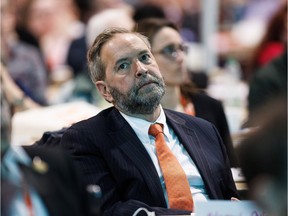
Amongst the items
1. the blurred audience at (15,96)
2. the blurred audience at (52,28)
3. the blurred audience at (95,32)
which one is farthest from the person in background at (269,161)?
the blurred audience at (52,28)

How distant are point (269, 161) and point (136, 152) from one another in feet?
5.51

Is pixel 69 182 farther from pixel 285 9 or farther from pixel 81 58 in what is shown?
pixel 81 58

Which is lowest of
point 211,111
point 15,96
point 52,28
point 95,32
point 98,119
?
point 52,28

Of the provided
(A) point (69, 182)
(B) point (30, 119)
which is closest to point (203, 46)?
(B) point (30, 119)

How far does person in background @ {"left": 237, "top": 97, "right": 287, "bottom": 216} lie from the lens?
8.45ft

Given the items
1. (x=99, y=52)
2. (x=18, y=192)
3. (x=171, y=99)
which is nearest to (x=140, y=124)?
(x=99, y=52)

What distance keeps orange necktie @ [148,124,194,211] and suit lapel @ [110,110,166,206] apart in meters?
0.05

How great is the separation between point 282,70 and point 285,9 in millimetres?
1616

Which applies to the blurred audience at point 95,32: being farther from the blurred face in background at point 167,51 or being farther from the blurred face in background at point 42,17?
the blurred face in background at point 42,17

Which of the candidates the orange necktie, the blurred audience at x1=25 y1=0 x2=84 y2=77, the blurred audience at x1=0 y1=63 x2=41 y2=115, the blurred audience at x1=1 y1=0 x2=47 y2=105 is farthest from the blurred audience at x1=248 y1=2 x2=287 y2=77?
the orange necktie

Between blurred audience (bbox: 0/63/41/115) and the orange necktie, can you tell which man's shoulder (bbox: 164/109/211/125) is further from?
blurred audience (bbox: 0/63/41/115)

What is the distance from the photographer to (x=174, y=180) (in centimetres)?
420

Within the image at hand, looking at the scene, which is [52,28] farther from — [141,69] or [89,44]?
[141,69]

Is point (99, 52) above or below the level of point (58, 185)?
above
